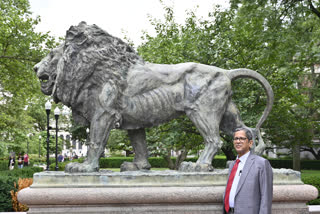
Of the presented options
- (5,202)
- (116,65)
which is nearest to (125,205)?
(116,65)

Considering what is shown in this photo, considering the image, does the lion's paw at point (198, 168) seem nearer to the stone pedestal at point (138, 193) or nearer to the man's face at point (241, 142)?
the stone pedestal at point (138, 193)

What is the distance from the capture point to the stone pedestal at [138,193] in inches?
175

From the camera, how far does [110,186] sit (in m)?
4.57

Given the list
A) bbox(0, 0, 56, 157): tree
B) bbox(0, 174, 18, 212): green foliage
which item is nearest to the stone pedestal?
bbox(0, 174, 18, 212): green foliage

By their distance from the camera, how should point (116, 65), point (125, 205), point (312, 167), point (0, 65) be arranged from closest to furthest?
point (125, 205) → point (116, 65) → point (0, 65) → point (312, 167)

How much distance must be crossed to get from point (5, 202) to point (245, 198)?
7726 millimetres

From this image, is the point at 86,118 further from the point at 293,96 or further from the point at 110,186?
the point at 293,96

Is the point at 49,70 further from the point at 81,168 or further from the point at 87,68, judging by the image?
the point at 81,168

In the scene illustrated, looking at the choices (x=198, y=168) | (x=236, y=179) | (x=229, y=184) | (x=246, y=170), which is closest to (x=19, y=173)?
(x=198, y=168)

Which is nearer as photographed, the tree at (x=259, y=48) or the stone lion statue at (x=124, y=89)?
the stone lion statue at (x=124, y=89)

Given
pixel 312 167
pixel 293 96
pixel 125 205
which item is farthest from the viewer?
pixel 312 167

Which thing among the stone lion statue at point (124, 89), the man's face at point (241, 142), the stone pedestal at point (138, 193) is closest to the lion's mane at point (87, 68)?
the stone lion statue at point (124, 89)

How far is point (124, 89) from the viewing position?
203 inches

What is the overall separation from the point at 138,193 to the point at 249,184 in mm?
1570
